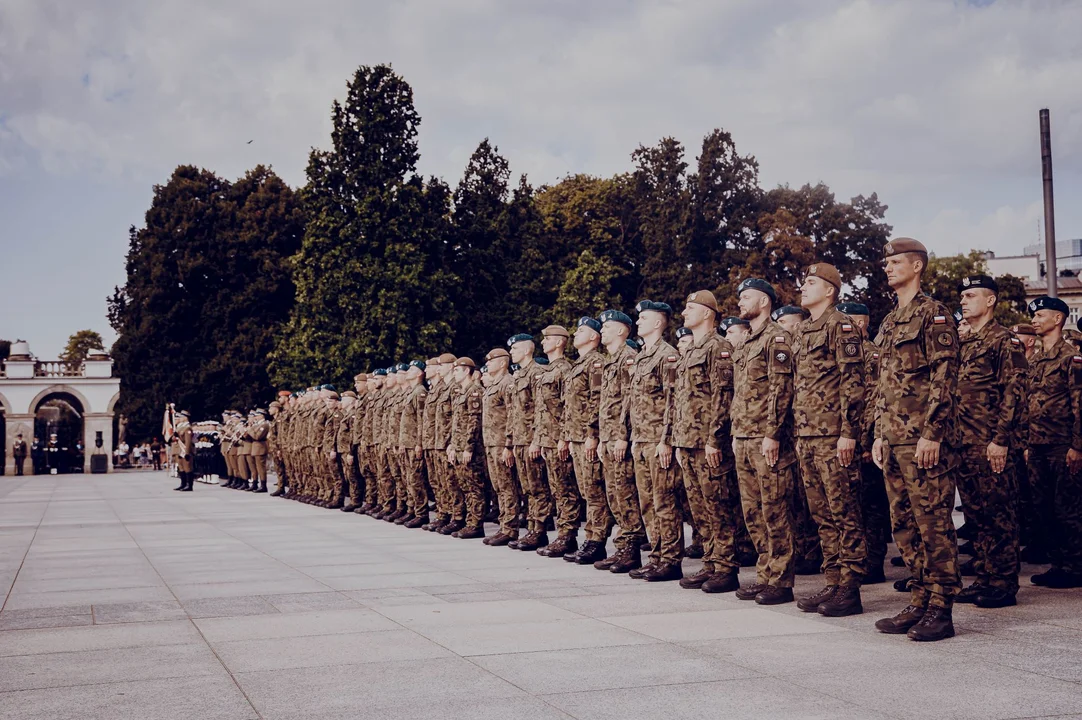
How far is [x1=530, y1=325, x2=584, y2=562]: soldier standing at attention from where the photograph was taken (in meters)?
12.0

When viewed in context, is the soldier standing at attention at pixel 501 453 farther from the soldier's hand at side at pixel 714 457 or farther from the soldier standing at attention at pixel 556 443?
the soldier's hand at side at pixel 714 457

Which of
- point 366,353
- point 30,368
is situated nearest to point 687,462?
point 366,353

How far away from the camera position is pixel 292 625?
7824 millimetres

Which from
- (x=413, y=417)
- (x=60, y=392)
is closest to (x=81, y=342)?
(x=60, y=392)

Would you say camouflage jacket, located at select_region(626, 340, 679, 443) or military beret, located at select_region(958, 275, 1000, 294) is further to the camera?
camouflage jacket, located at select_region(626, 340, 679, 443)

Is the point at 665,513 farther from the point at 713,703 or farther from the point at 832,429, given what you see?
the point at 713,703

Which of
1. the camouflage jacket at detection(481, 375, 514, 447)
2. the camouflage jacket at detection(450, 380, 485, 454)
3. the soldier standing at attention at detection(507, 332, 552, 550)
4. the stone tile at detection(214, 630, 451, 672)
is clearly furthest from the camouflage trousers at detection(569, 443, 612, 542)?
the stone tile at detection(214, 630, 451, 672)

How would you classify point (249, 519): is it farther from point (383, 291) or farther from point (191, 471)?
point (383, 291)

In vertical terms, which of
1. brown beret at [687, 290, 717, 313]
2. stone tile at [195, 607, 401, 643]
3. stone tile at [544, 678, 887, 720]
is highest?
brown beret at [687, 290, 717, 313]

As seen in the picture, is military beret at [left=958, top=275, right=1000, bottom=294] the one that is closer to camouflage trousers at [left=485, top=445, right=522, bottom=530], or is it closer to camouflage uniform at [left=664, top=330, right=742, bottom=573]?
camouflage uniform at [left=664, top=330, right=742, bottom=573]

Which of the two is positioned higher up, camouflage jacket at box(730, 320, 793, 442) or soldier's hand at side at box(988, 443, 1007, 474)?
camouflage jacket at box(730, 320, 793, 442)

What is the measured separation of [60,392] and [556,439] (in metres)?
51.7

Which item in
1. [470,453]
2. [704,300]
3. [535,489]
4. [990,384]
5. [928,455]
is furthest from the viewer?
[470,453]

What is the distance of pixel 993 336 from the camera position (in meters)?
8.91
